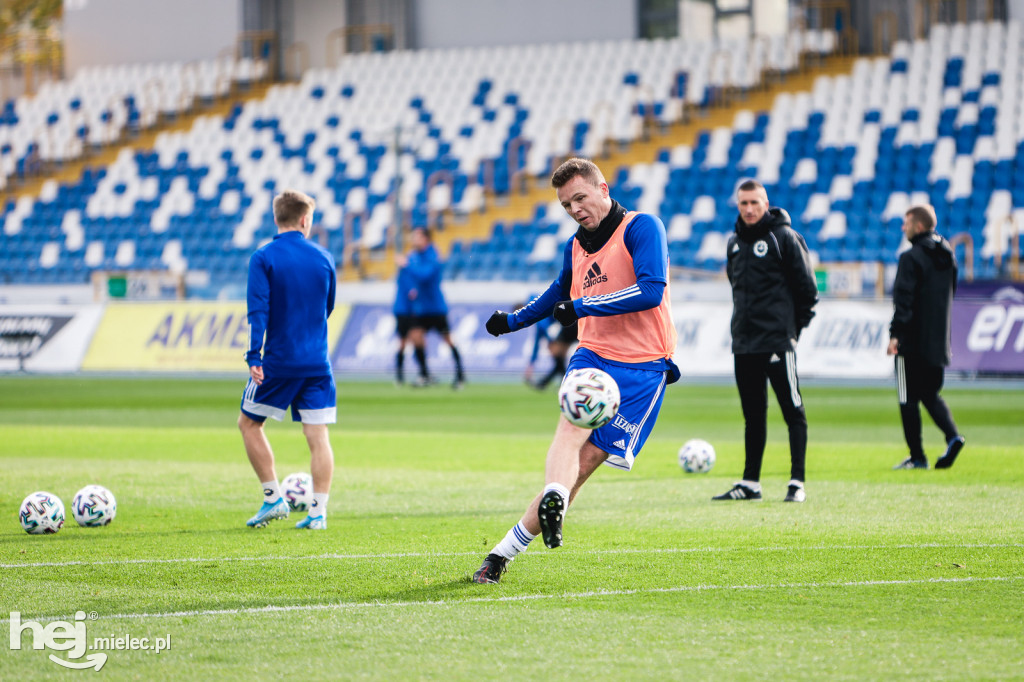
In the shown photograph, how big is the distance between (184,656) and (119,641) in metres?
0.38

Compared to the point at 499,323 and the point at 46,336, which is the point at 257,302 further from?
the point at 46,336

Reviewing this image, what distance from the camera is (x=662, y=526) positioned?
7.61 m

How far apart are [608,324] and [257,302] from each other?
2531mm

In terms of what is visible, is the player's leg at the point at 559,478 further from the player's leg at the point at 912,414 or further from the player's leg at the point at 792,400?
the player's leg at the point at 912,414

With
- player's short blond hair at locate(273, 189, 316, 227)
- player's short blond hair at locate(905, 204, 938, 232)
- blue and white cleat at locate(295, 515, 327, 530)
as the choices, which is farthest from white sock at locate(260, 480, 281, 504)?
player's short blond hair at locate(905, 204, 938, 232)

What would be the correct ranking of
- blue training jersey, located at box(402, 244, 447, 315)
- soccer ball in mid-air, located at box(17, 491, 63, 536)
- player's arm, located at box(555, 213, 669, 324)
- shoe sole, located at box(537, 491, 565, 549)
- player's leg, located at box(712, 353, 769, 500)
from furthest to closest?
blue training jersey, located at box(402, 244, 447, 315) < player's leg, located at box(712, 353, 769, 500) < soccer ball in mid-air, located at box(17, 491, 63, 536) < player's arm, located at box(555, 213, 669, 324) < shoe sole, located at box(537, 491, 565, 549)

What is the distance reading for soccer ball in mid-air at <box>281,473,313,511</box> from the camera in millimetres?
8594

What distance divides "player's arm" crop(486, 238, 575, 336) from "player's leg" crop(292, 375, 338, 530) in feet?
5.98

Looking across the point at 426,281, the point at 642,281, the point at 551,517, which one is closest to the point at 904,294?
the point at 642,281

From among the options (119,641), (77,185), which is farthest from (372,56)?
(119,641)

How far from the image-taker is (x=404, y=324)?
66.5 feet

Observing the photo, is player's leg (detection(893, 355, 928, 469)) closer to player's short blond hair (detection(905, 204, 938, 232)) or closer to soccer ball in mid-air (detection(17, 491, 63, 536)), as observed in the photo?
player's short blond hair (detection(905, 204, 938, 232))

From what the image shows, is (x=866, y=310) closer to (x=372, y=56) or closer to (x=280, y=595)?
(x=280, y=595)

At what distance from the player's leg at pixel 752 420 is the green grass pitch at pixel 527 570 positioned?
0.26m
